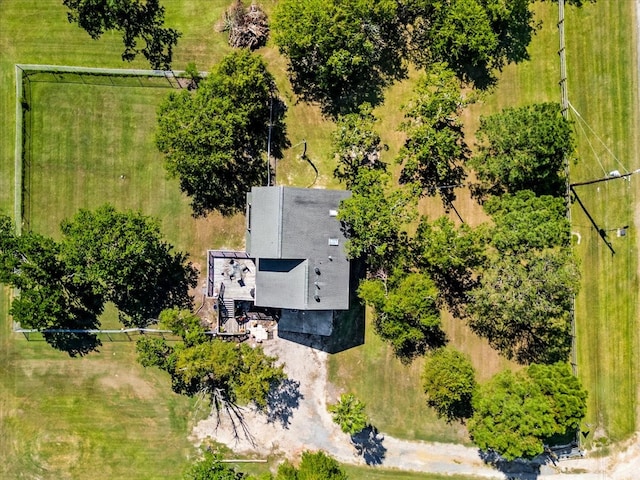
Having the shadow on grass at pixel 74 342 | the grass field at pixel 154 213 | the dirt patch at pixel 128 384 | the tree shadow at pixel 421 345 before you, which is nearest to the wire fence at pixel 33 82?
the grass field at pixel 154 213

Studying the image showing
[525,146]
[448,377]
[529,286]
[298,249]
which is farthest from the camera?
[448,377]

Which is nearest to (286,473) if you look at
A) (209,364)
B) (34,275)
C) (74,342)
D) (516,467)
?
(209,364)

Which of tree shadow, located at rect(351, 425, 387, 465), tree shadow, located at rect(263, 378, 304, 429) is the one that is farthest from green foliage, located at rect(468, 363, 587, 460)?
tree shadow, located at rect(263, 378, 304, 429)

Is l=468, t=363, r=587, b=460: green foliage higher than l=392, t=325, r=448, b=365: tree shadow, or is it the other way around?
l=392, t=325, r=448, b=365: tree shadow

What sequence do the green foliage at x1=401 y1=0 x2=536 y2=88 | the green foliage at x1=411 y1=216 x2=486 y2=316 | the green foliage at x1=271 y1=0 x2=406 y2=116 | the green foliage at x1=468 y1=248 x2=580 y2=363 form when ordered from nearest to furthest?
the green foliage at x1=468 y1=248 x2=580 y2=363
the green foliage at x1=271 y1=0 x2=406 y2=116
the green foliage at x1=411 y1=216 x2=486 y2=316
the green foliage at x1=401 y1=0 x2=536 y2=88

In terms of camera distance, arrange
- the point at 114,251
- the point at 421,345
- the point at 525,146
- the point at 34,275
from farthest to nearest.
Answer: the point at 421,345 < the point at 34,275 < the point at 525,146 < the point at 114,251

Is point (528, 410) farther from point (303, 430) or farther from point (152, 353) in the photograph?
point (152, 353)

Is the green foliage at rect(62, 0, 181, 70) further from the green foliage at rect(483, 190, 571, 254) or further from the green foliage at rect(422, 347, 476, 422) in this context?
the green foliage at rect(422, 347, 476, 422)
